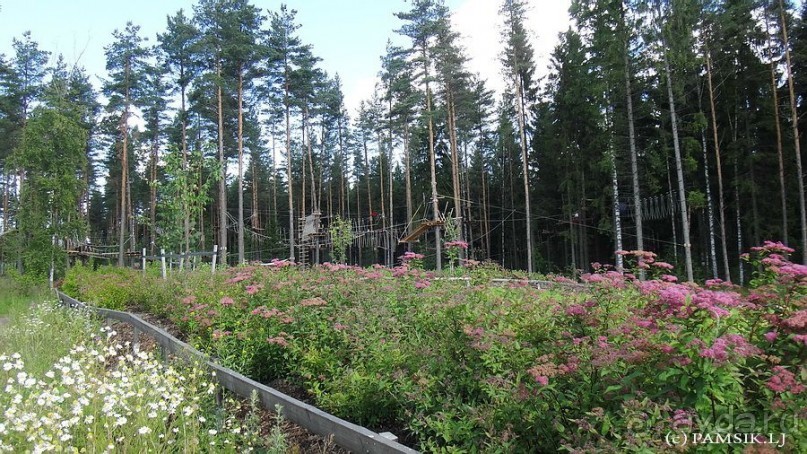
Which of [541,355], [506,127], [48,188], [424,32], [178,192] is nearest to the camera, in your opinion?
[541,355]

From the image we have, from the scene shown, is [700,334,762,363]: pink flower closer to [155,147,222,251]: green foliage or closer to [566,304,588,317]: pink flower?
[566,304,588,317]: pink flower

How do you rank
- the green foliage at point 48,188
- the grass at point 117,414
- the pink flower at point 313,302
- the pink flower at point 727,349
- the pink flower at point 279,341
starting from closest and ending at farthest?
the pink flower at point 727,349 → the grass at point 117,414 → the pink flower at point 279,341 → the pink flower at point 313,302 → the green foliage at point 48,188

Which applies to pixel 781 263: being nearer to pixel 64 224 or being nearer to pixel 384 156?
pixel 64 224

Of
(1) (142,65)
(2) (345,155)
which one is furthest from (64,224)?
(2) (345,155)

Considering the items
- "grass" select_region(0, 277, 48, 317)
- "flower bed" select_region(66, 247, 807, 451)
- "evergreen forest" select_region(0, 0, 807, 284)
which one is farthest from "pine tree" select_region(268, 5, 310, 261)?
"flower bed" select_region(66, 247, 807, 451)

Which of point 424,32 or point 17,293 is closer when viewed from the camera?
point 17,293

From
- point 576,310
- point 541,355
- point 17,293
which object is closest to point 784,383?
point 576,310

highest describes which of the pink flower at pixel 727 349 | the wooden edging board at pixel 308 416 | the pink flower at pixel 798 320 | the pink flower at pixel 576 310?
the pink flower at pixel 798 320

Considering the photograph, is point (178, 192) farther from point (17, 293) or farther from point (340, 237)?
point (340, 237)

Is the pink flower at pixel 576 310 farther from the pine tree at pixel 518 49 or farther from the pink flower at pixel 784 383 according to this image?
the pine tree at pixel 518 49

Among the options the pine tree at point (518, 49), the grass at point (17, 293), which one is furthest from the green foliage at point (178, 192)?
the pine tree at point (518, 49)

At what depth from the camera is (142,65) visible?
95.1 feet

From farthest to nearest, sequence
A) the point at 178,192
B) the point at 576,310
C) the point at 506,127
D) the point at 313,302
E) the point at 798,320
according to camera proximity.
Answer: the point at 506,127, the point at 178,192, the point at 313,302, the point at 576,310, the point at 798,320

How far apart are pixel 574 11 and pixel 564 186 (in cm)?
971
